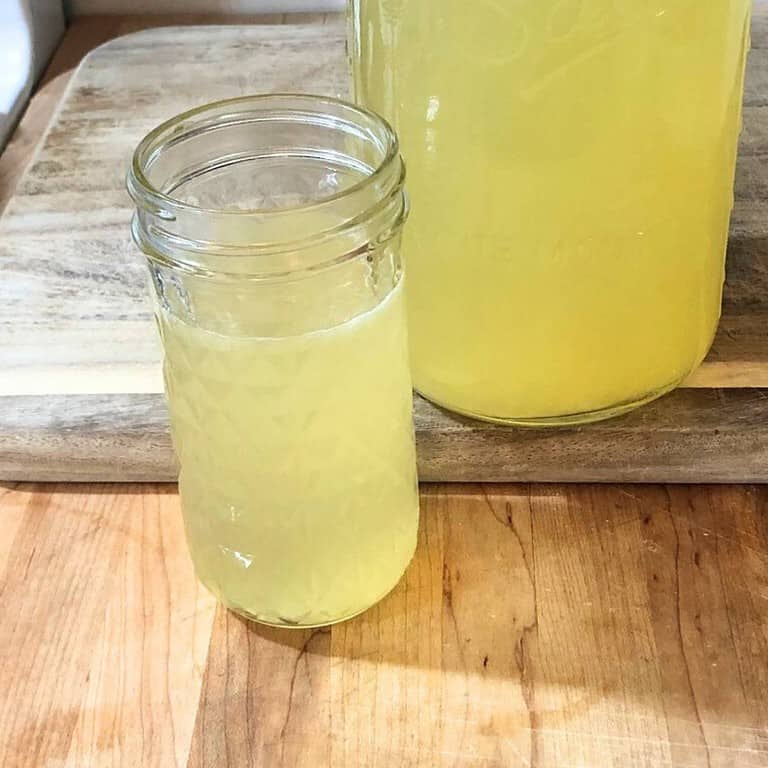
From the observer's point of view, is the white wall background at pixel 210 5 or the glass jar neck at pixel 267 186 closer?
the glass jar neck at pixel 267 186

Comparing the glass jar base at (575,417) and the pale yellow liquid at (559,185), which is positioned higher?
the pale yellow liquid at (559,185)

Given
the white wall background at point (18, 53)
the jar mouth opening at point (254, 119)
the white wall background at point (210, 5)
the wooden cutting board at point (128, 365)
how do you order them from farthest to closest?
the white wall background at point (210, 5) < the white wall background at point (18, 53) < the wooden cutting board at point (128, 365) < the jar mouth opening at point (254, 119)

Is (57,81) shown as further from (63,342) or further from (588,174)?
(588,174)

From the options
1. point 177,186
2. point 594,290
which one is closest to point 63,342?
point 177,186

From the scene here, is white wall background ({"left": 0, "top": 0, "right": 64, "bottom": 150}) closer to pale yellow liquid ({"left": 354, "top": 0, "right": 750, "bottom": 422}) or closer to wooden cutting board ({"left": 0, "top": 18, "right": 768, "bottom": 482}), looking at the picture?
wooden cutting board ({"left": 0, "top": 18, "right": 768, "bottom": 482})

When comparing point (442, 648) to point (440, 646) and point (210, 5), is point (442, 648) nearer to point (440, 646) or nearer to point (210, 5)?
point (440, 646)

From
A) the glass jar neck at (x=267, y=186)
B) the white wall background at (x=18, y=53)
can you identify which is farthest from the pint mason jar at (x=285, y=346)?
the white wall background at (x=18, y=53)

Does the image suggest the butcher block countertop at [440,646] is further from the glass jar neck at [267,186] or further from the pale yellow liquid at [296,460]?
the glass jar neck at [267,186]
